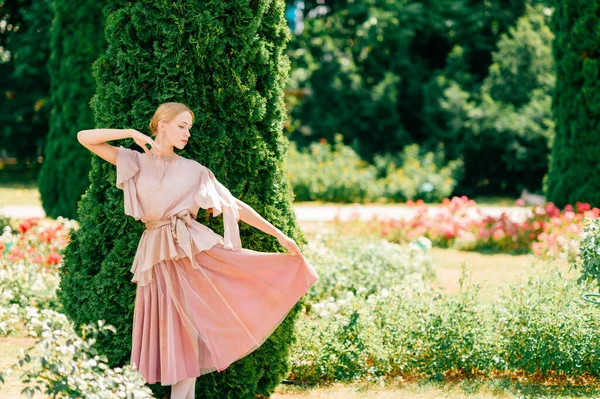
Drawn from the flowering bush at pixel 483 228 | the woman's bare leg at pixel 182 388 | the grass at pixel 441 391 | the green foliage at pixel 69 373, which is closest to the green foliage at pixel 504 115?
the flowering bush at pixel 483 228

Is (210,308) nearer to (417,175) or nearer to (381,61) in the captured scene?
(417,175)

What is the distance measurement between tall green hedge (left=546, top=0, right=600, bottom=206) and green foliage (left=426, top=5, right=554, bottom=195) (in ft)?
20.4

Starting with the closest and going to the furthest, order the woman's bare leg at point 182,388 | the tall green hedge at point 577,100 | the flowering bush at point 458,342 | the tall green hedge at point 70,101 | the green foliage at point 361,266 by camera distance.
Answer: the woman's bare leg at point 182,388, the flowering bush at point 458,342, the green foliage at point 361,266, the tall green hedge at point 577,100, the tall green hedge at point 70,101

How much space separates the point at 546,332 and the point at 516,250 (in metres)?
4.87

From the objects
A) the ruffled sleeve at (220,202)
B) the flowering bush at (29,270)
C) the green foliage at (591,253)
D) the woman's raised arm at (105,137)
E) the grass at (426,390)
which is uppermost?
the woman's raised arm at (105,137)

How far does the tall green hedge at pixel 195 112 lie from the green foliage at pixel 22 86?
14.9 metres

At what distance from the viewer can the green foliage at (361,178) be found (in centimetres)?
1541

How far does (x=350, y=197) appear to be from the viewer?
1541 centimetres

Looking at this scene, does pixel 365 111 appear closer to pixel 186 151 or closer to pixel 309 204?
pixel 309 204

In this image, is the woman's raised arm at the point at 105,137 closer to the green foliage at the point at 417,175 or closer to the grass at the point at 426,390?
the grass at the point at 426,390

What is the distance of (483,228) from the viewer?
10141 millimetres

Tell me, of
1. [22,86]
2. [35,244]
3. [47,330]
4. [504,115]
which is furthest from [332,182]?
[47,330]

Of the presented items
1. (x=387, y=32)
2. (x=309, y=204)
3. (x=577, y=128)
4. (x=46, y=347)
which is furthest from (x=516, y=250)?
(x=387, y=32)

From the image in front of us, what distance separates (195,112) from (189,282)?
951 millimetres
